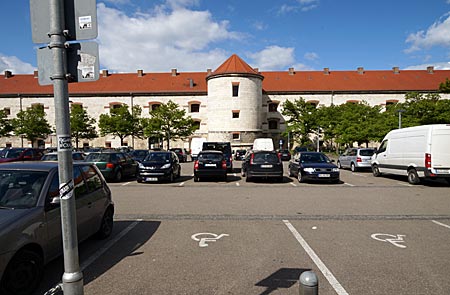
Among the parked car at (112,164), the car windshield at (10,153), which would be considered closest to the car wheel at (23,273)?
the parked car at (112,164)

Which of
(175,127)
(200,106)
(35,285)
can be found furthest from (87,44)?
(200,106)

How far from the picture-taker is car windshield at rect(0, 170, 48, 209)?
378 cm

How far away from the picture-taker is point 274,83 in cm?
5206

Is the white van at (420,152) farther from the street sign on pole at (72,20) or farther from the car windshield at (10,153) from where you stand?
the car windshield at (10,153)

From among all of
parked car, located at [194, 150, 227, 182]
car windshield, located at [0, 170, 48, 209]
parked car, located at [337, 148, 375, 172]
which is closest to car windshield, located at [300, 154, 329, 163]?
parked car, located at [194, 150, 227, 182]

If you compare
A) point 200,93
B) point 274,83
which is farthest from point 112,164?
point 274,83

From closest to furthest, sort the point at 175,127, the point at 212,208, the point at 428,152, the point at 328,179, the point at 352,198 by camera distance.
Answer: the point at 212,208, the point at 352,198, the point at 428,152, the point at 328,179, the point at 175,127

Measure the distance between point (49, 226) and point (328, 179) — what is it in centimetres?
1201

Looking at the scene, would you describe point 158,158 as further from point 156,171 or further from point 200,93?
point 200,93

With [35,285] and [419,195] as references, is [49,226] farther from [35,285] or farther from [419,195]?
[419,195]

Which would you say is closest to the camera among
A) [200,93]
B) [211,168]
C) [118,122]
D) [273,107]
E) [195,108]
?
[211,168]

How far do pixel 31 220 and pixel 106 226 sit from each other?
2.32 m

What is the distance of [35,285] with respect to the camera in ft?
11.5

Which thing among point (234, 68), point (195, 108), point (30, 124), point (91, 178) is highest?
point (234, 68)
